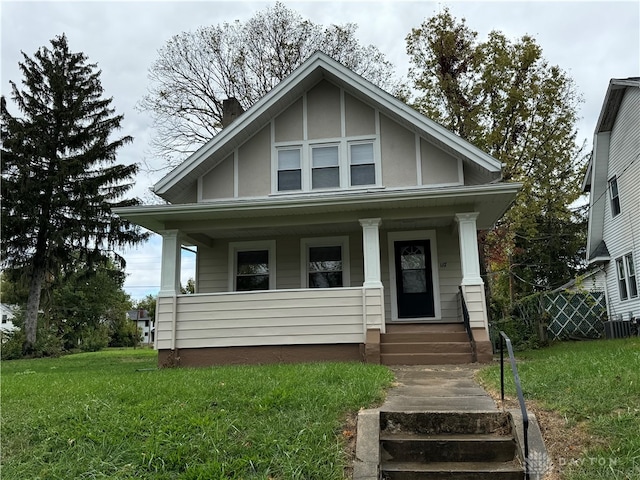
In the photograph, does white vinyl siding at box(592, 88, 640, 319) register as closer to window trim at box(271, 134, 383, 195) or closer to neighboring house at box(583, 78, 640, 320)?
neighboring house at box(583, 78, 640, 320)

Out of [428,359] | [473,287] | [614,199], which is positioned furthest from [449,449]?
[614,199]

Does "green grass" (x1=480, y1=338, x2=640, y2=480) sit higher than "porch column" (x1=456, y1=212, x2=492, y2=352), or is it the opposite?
"porch column" (x1=456, y1=212, x2=492, y2=352)

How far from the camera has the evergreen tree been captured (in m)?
19.1

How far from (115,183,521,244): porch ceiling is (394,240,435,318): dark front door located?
107cm

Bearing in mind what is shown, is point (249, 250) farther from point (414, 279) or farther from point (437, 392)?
point (437, 392)

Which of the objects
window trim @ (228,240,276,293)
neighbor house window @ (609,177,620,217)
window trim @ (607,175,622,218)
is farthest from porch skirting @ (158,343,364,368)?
neighbor house window @ (609,177,620,217)

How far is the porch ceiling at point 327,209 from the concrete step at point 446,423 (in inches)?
205

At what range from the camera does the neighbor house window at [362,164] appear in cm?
1096

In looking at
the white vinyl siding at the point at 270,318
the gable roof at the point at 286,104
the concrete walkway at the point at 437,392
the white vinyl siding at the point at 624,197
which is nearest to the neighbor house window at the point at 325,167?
the gable roof at the point at 286,104

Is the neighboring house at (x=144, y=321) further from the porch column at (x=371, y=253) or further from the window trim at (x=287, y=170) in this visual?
the porch column at (x=371, y=253)

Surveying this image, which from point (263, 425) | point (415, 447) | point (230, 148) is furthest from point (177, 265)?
point (415, 447)

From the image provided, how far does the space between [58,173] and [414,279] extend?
49.9ft

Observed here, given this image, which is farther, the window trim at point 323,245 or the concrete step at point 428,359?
the window trim at point 323,245

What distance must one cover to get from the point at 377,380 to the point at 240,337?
420cm
